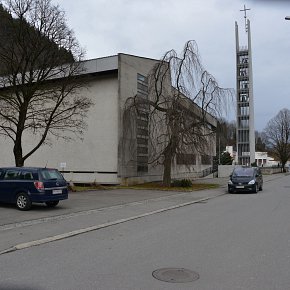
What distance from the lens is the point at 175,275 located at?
6367 mm

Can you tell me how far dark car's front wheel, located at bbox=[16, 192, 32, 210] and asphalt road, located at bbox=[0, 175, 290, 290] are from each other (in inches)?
72.5

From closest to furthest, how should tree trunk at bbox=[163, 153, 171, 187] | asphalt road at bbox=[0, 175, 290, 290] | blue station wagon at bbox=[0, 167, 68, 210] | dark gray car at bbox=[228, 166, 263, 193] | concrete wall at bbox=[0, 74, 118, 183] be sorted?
1. asphalt road at bbox=[0, 175, 290, 290]
2. blue station wagon at bbox=[0, 167, 68, 210]
3. dark gray car at bbox=[228, 166, 263, 193]
4. tree trunk at bbox=[163, 153, 171, 187]
5. concrete wall at bbox=[0, 74, 118, 183]

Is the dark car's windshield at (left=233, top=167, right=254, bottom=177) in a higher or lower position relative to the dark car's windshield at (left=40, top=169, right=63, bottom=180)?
lower

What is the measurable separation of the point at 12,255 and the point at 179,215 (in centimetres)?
784

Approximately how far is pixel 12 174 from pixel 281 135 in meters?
82.3

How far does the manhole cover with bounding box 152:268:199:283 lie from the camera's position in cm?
613

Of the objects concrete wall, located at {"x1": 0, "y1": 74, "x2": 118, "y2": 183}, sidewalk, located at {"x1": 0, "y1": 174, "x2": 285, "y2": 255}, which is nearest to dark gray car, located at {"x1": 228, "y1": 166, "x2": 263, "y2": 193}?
sidewalk, located at {"x1": 0, "y1": 174, "x2": 285, "y2": 255}

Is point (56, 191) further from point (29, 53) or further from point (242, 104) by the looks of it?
point (242, 104)

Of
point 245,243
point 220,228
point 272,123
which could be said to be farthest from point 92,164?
point 272,123

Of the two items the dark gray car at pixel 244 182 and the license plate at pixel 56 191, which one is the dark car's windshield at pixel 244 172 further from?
the license plate at pixel 56 191

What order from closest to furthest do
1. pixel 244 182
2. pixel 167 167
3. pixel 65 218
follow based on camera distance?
pixel 65 218, pixel 244 182, pixel 167 167

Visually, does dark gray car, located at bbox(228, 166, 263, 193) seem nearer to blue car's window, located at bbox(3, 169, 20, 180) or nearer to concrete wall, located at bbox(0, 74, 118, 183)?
concrete wall, located at bbox(0, 74, 118, 183)

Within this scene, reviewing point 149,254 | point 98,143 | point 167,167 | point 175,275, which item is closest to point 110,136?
point 98,143

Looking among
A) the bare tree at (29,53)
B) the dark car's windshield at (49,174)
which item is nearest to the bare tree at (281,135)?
the bare tree at (29,53)
